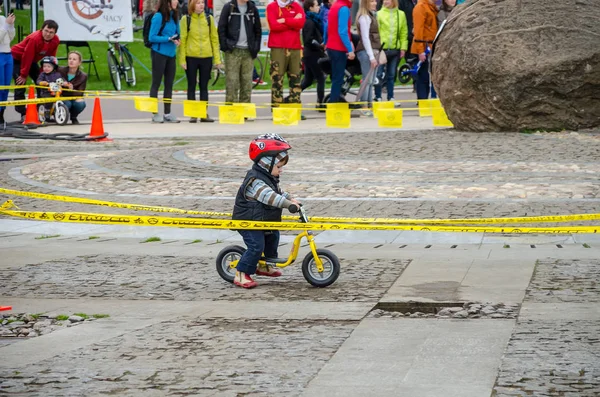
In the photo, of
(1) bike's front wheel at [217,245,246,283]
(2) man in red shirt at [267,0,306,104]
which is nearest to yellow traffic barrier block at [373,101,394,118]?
(2) man in red shirt at [267,0,306,104]

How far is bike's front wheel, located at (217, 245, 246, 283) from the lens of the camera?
349 inches

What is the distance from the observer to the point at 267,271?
902 cm

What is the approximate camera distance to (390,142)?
1677cm

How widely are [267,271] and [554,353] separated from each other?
3157 millimetres

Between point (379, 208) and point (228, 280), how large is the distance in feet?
10.7

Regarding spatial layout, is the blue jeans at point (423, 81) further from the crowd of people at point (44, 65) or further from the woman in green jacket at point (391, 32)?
the crowd of people at point (44, 65)

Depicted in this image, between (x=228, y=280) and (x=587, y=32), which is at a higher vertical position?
(x=587, y=32)

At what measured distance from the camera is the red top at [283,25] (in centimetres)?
2027

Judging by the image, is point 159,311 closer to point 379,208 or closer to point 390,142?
point 379,208

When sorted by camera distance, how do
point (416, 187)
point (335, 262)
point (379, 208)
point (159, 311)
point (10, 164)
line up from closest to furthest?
point (159, 311) < point (335, 262) < point (379, 208) < point (416, 187) < point (10, 164)

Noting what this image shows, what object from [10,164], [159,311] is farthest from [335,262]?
[10,164]

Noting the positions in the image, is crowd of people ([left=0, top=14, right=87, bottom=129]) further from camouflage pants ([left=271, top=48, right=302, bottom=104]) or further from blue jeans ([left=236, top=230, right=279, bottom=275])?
blue jeans ([left=236, top=230, right=279, bottom=275])

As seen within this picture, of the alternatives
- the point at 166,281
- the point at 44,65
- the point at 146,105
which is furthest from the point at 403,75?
the point at 166,281

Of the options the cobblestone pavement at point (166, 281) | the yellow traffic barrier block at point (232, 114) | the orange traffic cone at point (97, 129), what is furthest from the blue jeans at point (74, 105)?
the cobblestone pavement at point (166, 281)
